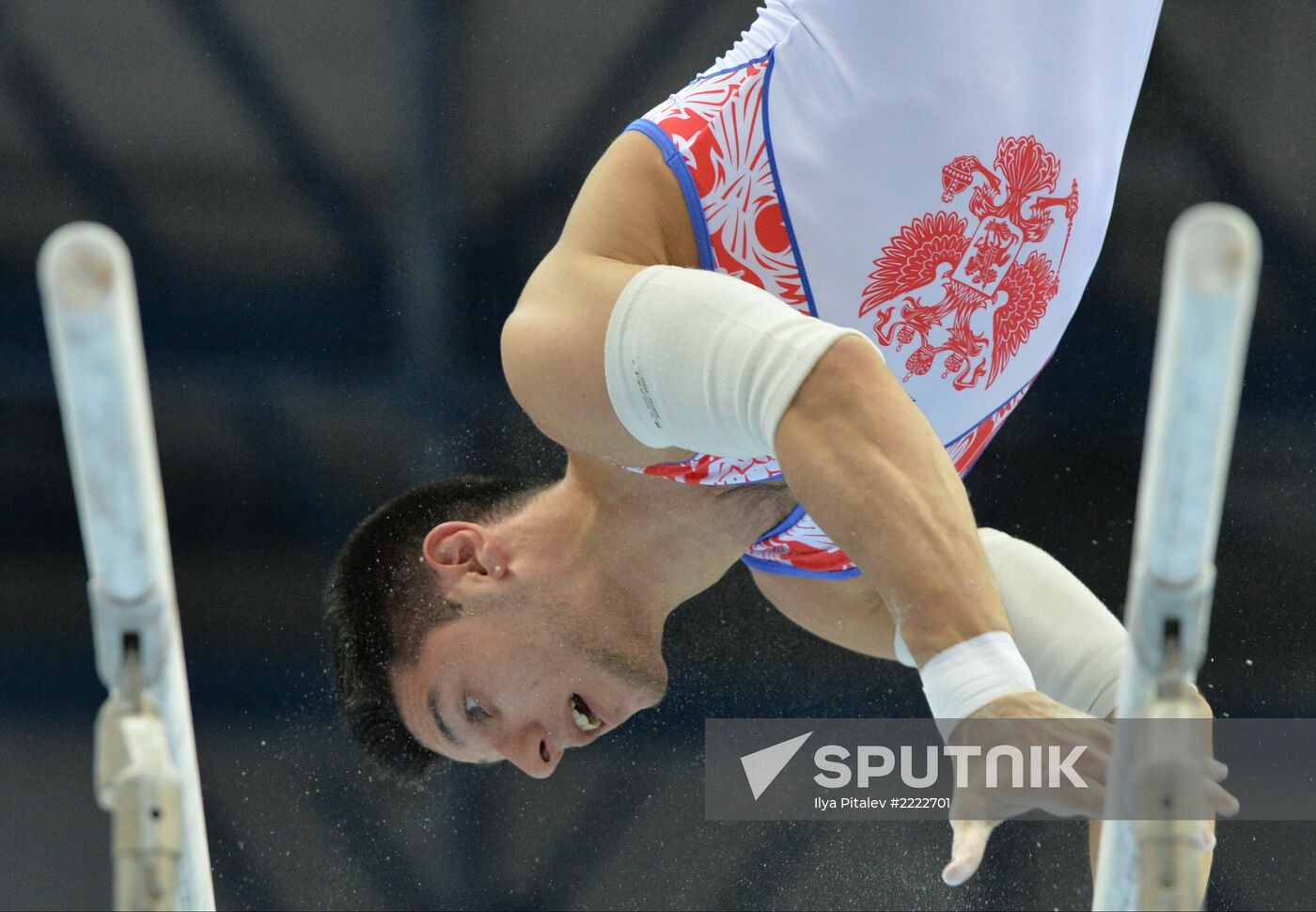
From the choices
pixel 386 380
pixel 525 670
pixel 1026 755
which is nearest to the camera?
pixel 1026 755

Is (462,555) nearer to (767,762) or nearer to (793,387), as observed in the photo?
(793,387)

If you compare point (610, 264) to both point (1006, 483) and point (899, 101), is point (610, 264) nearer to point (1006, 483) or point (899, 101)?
point (899, 101)

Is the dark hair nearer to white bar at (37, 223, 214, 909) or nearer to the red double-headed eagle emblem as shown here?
the red double-headed eagle emblem

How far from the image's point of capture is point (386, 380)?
2.27m

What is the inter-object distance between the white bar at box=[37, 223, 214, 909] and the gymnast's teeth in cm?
79

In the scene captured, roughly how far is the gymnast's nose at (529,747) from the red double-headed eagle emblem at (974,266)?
544 millimetres

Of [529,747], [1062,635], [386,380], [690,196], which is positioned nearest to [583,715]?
[529,747]

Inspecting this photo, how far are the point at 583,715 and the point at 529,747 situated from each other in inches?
2.5

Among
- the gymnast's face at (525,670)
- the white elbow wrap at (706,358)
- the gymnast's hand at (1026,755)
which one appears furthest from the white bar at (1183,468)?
the gymnast's face at (525,670)

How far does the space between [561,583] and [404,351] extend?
0.82m

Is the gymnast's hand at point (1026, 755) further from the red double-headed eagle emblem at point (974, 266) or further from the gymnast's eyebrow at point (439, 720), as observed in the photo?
the gymnast's eyebrow at point (439, 720)

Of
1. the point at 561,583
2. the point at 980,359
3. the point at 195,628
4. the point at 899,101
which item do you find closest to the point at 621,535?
the point at 561,583

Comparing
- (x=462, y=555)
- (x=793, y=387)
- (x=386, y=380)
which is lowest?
(x=793, y=387)

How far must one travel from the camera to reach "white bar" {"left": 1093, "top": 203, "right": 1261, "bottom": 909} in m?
0.60
